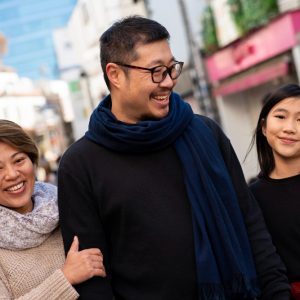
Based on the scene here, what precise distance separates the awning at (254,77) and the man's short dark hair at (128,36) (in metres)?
8.71

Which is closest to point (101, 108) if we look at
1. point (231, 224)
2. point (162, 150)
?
point (162, 150)

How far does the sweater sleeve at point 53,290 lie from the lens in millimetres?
2164

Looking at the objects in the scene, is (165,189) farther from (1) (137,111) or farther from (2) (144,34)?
(2) (144,34)

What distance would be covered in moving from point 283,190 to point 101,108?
958 millimetres

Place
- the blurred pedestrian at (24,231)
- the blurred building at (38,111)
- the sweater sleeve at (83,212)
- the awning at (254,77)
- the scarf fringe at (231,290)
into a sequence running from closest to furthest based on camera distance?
the scarf fringe at (231,290) < the sweater sleeve at (83,212) < the blurred pedestrian at (24,231) < the blurred building at (38,111) < the awning at (254,77)

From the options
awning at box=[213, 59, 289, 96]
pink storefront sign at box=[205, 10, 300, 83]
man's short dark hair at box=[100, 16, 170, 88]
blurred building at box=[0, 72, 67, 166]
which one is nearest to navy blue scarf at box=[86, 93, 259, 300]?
man's short dark hair at box=[100, 16, 170, 88]

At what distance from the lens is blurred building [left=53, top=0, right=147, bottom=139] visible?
20.2m

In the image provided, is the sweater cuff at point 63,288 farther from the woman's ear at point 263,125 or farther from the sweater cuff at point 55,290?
the woman's ear at point 263,125

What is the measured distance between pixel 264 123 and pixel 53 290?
1358 mm

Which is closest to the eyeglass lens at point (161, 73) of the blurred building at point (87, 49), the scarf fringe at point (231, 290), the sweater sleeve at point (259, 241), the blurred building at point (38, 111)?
the sweater sleeve at point (259, 241)

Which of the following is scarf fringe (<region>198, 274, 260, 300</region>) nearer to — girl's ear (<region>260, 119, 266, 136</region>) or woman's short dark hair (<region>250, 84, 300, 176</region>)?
woman's short dark hair (<region>250, 84, 300, 176</region>)

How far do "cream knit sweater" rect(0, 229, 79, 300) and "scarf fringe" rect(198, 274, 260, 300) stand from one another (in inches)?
20.2

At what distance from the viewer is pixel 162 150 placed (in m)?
2.25

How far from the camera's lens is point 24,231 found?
240 centimetres
